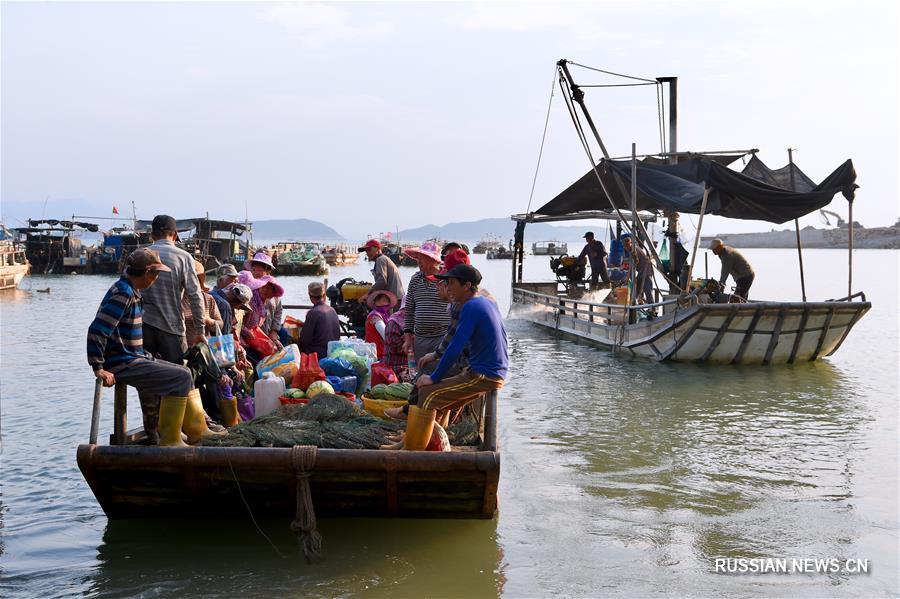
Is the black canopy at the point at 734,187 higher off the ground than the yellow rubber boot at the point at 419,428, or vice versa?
the black canopy at the point at 734,187

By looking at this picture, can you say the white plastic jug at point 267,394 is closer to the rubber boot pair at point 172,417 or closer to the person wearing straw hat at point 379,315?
the rubber boot pair at point 172,417

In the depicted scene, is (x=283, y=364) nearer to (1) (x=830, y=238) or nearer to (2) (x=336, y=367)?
(2) (x=336, y=367)

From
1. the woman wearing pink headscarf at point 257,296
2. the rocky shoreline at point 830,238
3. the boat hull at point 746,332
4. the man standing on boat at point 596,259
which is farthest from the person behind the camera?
the rocky shoreline at point 830,238

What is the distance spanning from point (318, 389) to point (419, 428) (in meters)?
1.70

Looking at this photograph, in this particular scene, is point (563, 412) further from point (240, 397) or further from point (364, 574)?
point (364, 574)

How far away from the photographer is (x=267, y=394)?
7.16 m

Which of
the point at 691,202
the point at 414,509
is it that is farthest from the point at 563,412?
the point at 414,509

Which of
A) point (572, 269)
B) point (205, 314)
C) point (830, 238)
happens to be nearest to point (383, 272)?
point (205, 314)

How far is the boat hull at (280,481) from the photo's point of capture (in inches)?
213

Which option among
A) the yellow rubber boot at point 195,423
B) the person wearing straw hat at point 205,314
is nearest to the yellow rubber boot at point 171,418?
the yellow rubber boot at point 195,423

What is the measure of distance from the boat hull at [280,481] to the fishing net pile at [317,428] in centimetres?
29

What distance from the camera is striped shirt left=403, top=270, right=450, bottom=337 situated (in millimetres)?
7504

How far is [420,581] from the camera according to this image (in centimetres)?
543

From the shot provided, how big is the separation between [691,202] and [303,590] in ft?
33.0
